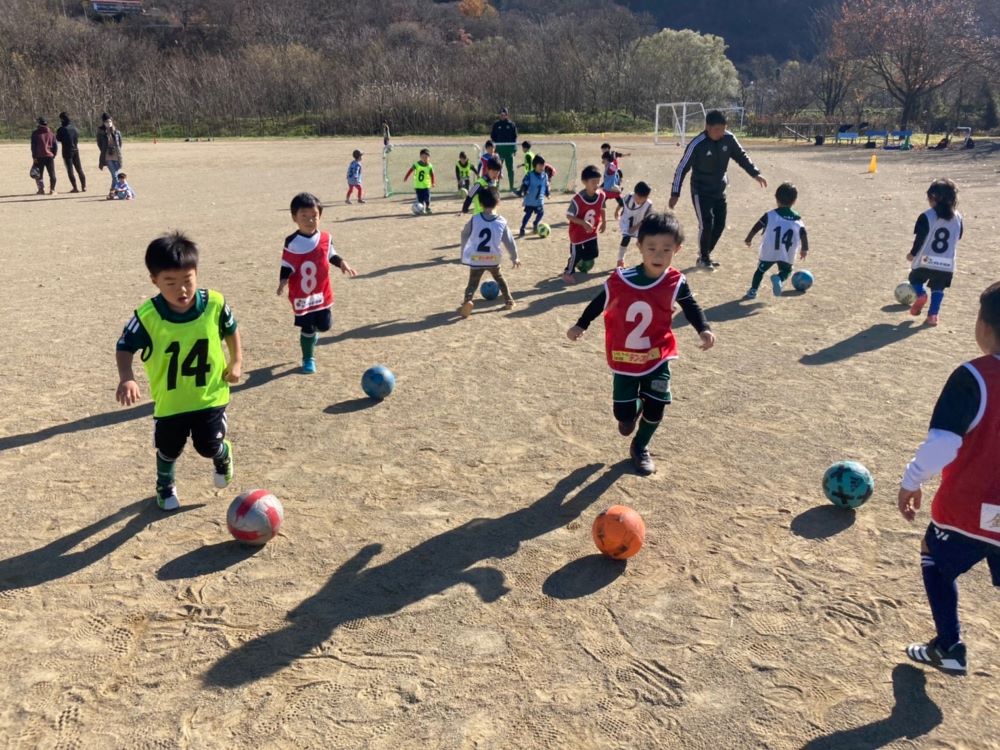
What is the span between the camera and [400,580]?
14.9 ft

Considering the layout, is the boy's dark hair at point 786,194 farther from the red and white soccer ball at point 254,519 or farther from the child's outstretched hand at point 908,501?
the red and white soccer ball at point 254,519

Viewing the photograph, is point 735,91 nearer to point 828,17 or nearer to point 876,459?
point 828,17

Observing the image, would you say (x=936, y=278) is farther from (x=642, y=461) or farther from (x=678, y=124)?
(x=678, y=124)

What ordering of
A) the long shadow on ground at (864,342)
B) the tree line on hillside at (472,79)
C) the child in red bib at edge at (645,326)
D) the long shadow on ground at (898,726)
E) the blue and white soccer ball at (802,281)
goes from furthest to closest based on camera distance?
the tree line on hillside at (472,79)
the blue and white soccer ball at (802,281)
the long shadow on ground at (864,342)
the child in red bib at edge at (645,326)
the long shadow on ground at (898,726)

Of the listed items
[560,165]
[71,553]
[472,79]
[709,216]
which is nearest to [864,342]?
[709,216]

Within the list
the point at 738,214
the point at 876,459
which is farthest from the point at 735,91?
the point at 876,459

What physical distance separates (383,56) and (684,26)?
2994 inches

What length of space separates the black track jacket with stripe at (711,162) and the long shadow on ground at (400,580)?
7830 mm

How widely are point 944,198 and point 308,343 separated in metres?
7.79

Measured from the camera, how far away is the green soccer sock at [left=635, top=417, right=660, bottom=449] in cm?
584

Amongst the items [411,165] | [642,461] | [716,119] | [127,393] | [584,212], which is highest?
[716,119]

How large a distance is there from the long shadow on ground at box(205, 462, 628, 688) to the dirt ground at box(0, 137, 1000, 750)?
20mm

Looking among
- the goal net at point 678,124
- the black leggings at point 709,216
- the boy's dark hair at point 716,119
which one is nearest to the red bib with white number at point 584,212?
the black leggings at point 709,216

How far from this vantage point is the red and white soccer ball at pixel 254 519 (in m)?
4.77
